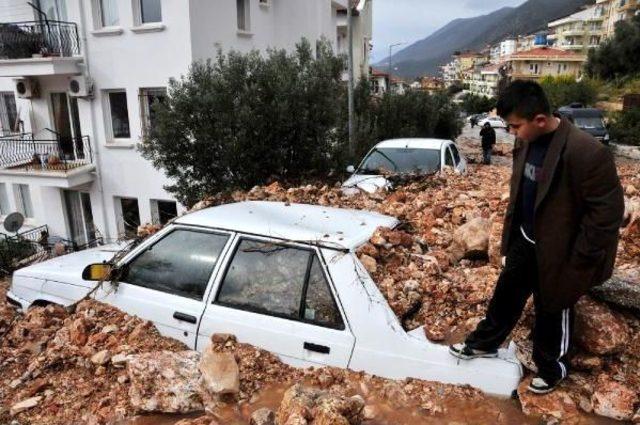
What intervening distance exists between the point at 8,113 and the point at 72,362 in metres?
15.6

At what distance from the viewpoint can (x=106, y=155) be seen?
1391 centimetres

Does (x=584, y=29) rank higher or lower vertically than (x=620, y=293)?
higher

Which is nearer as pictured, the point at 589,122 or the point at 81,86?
the point at 81,86

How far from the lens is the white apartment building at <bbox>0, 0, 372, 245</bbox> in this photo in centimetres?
1254

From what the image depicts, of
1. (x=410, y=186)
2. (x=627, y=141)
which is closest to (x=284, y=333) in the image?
(x=410, y=186)

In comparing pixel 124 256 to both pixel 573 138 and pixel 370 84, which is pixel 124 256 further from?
pixel 370 84

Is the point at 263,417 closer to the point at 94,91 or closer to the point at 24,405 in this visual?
the point at 24,405

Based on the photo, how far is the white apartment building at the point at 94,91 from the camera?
41.1ft

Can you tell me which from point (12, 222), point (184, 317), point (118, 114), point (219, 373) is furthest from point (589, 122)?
point (219, 373)

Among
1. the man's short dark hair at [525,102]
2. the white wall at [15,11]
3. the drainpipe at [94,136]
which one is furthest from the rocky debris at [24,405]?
the white wall at [15,11]

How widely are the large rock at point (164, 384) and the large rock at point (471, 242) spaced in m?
2.43

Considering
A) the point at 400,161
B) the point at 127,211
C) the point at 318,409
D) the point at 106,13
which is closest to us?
the point at 318,409

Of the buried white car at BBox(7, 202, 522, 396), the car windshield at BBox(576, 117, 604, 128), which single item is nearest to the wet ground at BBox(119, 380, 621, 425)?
the buried white car at BBox(7, 202, 522, 396)

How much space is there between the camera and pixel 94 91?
13438 mm
